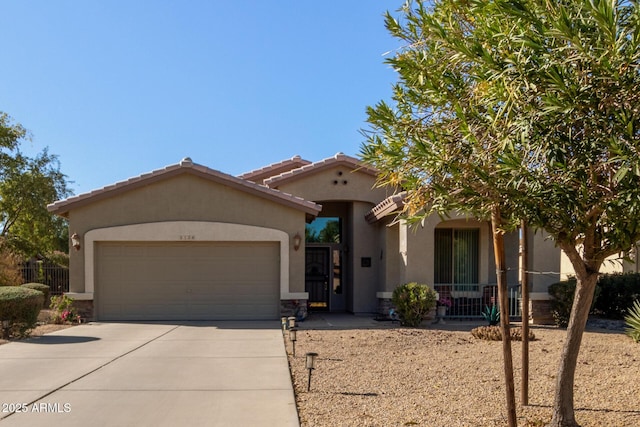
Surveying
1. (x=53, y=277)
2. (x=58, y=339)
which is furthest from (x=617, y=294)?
(x=53, y=277)

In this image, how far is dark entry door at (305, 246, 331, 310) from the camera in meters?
18.7

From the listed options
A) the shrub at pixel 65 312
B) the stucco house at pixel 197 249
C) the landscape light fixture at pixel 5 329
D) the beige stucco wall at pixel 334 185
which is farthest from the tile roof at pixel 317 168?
the landscape light fixture at pixel 5 329

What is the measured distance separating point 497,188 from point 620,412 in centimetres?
334

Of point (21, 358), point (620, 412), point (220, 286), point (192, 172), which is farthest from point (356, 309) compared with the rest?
point (620, 412)

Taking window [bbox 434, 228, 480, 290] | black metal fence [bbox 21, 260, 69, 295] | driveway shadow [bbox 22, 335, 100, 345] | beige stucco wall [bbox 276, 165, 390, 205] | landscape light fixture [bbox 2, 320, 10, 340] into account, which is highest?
beige stucco wall [bbox 276, 165, 390, 205]

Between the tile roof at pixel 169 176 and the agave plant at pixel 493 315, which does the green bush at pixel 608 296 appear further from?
the tile roof at pixel 169 176

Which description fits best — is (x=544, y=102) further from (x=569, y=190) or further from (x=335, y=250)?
(x=335, y=250)

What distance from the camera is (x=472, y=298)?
16594 millimetres

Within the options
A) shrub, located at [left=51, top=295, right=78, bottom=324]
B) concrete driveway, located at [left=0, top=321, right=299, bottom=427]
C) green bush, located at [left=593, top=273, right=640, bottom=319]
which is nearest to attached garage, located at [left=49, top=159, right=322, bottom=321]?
shrub, located at [left=51, top=295, right=78, bottom=324]

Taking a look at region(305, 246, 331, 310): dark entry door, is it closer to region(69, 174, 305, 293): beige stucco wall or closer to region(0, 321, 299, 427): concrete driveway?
region(69, 174, 305, 293): beige stucco wall

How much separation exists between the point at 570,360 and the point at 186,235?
Result: 11.3 meters

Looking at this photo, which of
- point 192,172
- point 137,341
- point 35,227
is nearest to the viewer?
point 137,341

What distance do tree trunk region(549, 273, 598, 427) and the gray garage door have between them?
34.1ft

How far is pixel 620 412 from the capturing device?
20.8 feet
